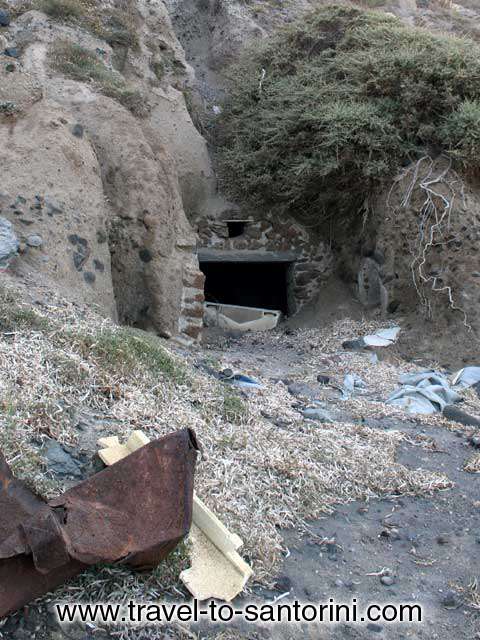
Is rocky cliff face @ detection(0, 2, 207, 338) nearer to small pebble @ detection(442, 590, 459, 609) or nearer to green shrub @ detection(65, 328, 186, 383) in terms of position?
green shrub @ detection(65, 328, 186, 383)

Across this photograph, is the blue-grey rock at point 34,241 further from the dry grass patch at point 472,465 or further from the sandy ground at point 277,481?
the dry grass patch at point 472,465

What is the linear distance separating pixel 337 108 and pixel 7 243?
4.83m

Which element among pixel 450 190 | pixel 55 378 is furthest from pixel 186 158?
pixel 55 378

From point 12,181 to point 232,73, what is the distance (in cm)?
534

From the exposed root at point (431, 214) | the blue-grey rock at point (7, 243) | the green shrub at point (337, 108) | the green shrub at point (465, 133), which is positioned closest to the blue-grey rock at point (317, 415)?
the blue-grey rock at point (7, 243)

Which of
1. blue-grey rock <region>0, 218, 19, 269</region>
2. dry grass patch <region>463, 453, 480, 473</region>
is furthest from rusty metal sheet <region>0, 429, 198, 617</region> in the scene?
blue-grey rock <region>0, 218, 19, 269</region>

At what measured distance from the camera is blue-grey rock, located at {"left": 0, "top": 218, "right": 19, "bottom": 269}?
4742 millimetres

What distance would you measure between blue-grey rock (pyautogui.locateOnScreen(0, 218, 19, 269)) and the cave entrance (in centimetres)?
531

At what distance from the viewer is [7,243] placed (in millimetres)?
4797

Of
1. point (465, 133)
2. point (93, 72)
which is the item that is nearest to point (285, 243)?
point (465, 133)

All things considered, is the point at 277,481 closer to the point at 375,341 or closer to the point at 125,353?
the point at 125,353

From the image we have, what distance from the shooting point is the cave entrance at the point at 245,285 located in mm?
10406

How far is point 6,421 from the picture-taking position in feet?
9.04

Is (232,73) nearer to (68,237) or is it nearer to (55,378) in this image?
(68,237)
